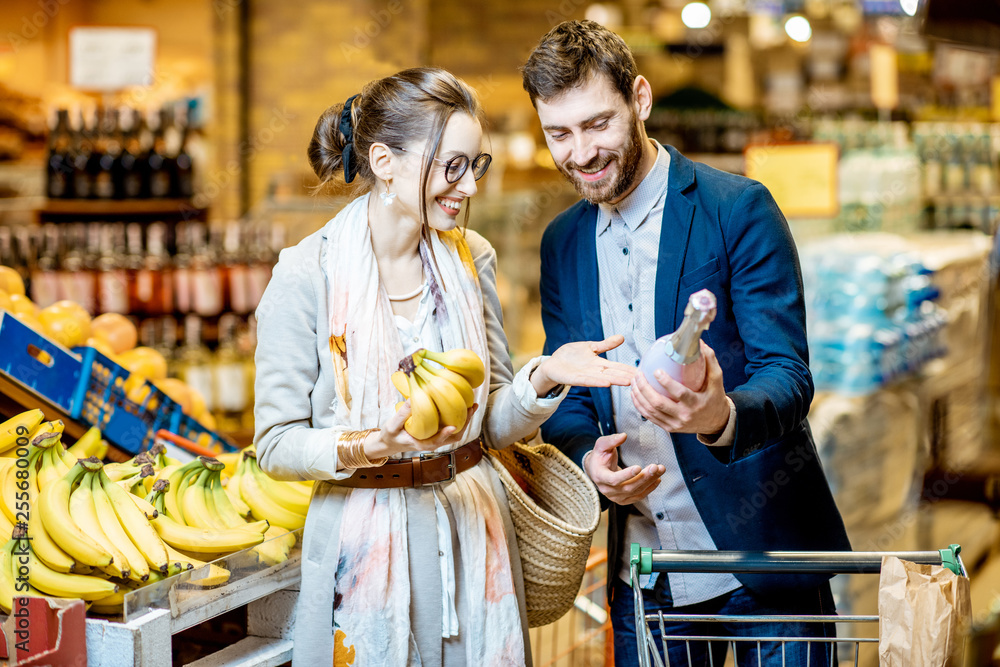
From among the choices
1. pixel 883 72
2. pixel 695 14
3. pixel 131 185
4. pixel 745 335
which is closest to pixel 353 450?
pixel 745 335

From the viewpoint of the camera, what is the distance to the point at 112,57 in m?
5.44

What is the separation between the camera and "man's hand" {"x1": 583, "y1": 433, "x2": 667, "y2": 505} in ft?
5.58

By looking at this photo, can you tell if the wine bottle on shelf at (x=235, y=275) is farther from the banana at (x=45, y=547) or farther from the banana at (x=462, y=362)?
the banana at (x=462, y=362)

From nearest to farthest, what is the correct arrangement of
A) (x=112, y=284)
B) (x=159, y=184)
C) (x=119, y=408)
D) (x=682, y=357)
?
(x=682, y=357) < (x=119, y=408) < (x=112, y=284) < (x=159, y=184)

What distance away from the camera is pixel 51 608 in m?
1.53

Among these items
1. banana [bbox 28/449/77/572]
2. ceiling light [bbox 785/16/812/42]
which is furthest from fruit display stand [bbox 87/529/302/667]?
ceiling light [bbox 785/16/812/42]

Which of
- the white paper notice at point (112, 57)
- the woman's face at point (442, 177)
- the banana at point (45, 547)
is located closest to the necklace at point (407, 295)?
the woman's face at point (442, 177)

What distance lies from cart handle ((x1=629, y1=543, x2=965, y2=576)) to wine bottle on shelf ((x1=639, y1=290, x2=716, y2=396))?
0.30 meters

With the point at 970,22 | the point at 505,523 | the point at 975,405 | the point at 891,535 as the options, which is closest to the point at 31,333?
the point at 505,523

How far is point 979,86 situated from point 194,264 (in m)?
6.50

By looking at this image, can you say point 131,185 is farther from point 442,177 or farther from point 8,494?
point 442,177

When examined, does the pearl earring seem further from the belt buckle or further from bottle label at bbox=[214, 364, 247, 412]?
bottle label at bbox=[214, 364, 247, 412]

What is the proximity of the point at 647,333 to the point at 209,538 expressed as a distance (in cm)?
91

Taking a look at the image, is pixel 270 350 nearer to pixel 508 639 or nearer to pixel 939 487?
pixel 508 639
